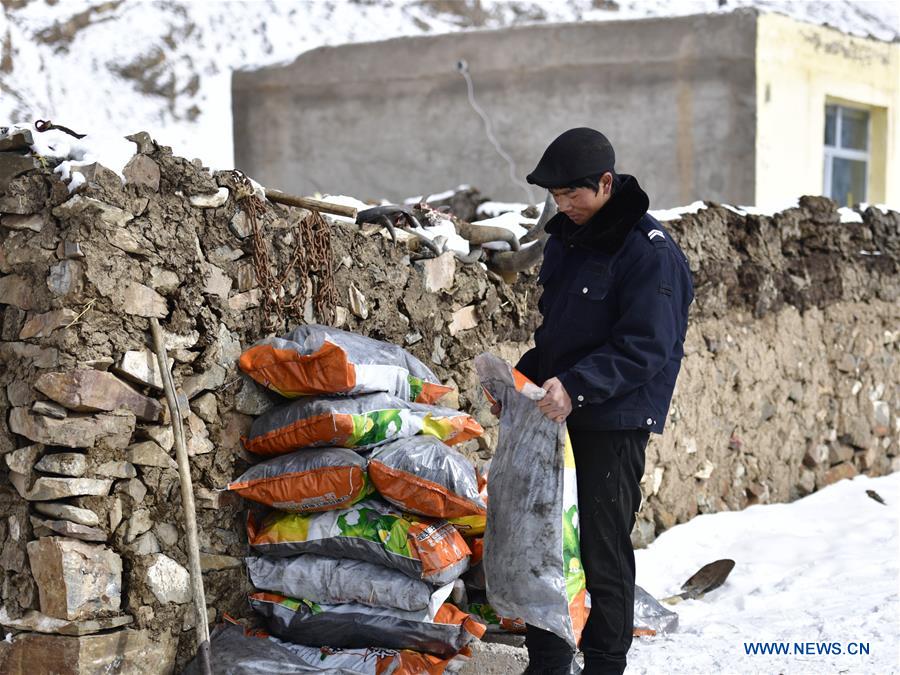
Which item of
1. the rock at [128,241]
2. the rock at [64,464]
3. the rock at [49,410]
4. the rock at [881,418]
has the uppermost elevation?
the rock at [128,241]

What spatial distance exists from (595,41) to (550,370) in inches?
333

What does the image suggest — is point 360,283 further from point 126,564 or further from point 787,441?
point 787,441

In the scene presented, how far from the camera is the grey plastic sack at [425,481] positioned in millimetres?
3652

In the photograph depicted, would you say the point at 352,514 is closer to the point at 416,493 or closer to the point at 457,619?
the point at 416,493

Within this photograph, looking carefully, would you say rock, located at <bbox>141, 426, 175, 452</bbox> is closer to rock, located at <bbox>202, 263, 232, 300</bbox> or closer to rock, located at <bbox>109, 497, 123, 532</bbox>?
rock, located at <bbox>109, 497, 123, 532</bbox>

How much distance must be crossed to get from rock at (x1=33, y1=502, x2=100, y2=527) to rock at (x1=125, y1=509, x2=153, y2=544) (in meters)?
0.11

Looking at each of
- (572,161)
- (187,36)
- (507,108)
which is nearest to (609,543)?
(572,161)

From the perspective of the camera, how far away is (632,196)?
11.3ft

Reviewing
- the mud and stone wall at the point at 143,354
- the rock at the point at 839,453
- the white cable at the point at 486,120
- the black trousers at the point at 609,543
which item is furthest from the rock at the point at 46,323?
the white cable at the point at 486,120

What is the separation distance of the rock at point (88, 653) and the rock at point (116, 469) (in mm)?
473

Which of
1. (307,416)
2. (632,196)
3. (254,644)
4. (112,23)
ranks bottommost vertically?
(254,644)

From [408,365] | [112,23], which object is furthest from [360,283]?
[112,23]

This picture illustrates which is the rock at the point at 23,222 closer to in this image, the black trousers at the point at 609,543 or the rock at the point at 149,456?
the rock at the point at 149,456

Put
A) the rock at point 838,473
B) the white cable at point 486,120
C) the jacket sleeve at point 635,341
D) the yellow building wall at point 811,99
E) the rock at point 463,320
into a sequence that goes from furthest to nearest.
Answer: the white cable at point 486,120 < the yellow building wall at point 811,99 < the rock at point 838,473 < the rock at point 463,320 < the jacket sleeve at point 635,341
